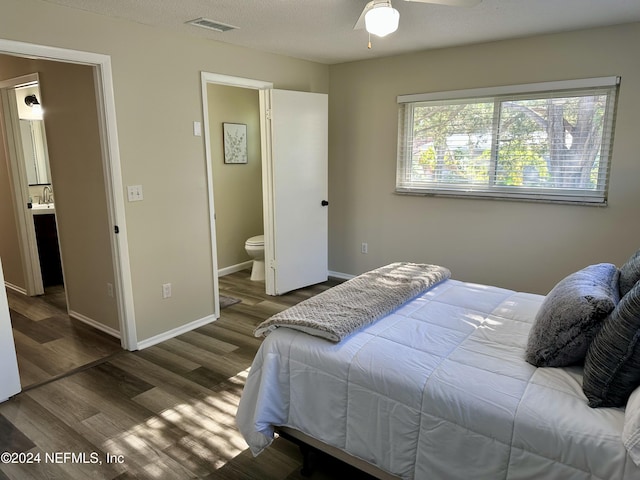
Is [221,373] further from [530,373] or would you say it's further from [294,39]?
[294,39]

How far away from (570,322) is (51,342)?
3645mm

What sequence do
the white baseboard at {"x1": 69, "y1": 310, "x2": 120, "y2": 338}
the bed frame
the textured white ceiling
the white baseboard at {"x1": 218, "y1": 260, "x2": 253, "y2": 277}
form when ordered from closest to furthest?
the bed frame
the textured white ceiling
the white baseboard at {"x1": 69, "y1": 310, "x2": 120, "y2": 338}
the white baseboard at {"x1": 218, "y1": 260, "x2": 253, "y2": 277}

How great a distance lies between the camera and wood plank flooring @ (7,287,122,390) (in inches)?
118

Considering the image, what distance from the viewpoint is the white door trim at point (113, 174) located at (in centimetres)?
275

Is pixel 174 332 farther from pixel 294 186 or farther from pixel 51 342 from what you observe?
pixel 294 186

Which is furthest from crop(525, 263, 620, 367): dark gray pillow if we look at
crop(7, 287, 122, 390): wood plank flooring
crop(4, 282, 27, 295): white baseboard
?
crop(4, 282, 27, 295): white baseboard

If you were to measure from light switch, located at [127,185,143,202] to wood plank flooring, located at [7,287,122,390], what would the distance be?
46.4 inches

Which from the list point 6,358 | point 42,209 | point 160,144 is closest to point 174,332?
point 6,358

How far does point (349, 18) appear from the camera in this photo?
296 cm

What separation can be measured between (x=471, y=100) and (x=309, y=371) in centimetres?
313

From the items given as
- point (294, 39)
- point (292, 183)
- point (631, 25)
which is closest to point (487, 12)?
point (631, 25)

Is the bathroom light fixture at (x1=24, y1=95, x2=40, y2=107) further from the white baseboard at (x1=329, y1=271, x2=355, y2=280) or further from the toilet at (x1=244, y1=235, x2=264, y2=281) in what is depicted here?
the white baseboard at (x1=329, y1=271, x2=355, y2=280)

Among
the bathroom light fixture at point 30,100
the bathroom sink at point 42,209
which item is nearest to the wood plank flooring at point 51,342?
the bathroom sink at point 42,209

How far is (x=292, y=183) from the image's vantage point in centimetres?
437
